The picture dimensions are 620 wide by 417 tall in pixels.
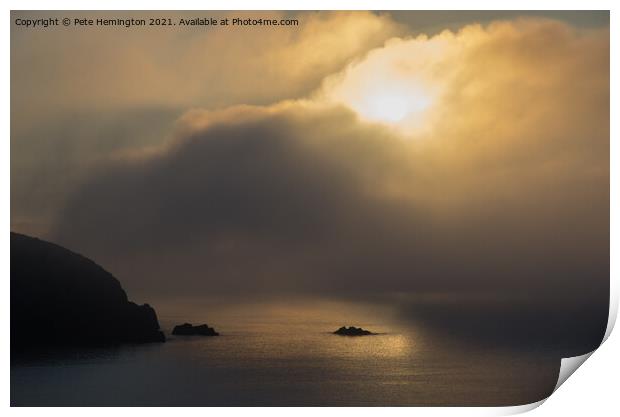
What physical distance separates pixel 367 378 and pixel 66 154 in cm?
213

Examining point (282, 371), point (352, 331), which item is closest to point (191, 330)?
point (282, 371)

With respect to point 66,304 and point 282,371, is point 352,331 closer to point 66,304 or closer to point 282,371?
point 282,371

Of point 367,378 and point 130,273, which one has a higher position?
point 130,273

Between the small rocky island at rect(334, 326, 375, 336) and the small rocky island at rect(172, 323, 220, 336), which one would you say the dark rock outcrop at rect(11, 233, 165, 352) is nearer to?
the small rocky island at rect(172, 323, 220, 336)

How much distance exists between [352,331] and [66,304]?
65.0 inches

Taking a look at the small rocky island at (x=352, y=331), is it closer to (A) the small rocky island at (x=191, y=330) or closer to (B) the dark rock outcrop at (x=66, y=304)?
(A) the small rocky island at (x=191, y=330)

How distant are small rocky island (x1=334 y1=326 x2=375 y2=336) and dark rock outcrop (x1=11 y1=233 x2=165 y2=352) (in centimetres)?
102

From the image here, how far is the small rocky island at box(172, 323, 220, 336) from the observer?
5.65m

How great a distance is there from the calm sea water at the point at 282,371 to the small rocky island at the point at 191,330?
0.10ft

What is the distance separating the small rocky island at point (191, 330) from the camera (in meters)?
5.65

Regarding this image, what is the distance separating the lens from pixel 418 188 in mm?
5711
